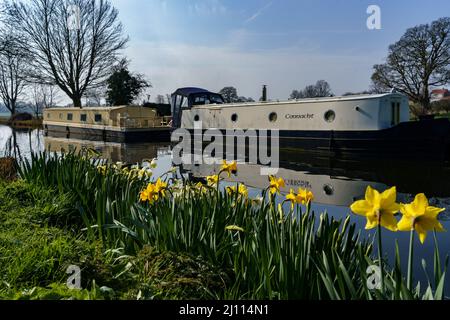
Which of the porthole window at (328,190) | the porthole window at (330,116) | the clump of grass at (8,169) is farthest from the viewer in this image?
the porthole window at (330,116)

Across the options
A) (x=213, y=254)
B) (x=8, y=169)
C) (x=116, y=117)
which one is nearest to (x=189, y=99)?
(x=116, y=117)

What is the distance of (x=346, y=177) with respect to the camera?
11023 millimetres

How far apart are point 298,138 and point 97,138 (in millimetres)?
17308

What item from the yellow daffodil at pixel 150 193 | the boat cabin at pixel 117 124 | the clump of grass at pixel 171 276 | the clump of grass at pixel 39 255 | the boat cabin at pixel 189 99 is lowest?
the clump of grass at pixel 171 276

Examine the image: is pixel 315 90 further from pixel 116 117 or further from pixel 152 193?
pixel 152 193

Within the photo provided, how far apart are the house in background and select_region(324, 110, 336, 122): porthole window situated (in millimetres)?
17475

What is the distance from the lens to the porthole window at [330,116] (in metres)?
15.4

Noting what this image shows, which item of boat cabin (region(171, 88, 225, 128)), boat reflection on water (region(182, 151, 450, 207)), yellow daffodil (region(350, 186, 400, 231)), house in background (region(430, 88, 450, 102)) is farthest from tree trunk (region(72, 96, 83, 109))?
yellow daffodil (region(350, 186, 400, 231))

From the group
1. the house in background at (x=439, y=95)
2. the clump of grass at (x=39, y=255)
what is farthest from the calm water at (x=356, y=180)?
the house in background at (x=439, y=95)

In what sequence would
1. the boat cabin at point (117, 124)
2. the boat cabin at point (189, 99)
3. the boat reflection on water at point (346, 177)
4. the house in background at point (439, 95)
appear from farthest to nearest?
the house in background at point (439, 95) < the boat cabin at point (117, 124) < the boat cabin at point (189, 99) < the boat reflection on water at point (346, 177)

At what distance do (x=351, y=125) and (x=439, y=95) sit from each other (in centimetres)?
2184

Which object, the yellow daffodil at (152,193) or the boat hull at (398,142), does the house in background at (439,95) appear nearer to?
the boat hull at (398,142)

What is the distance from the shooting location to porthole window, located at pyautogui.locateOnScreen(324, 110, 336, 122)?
1545 cm

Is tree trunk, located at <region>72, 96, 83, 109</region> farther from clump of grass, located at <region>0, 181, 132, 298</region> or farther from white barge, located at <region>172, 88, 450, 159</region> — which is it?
clump of grass, located at <region>0, 181, 132, 298</region>
